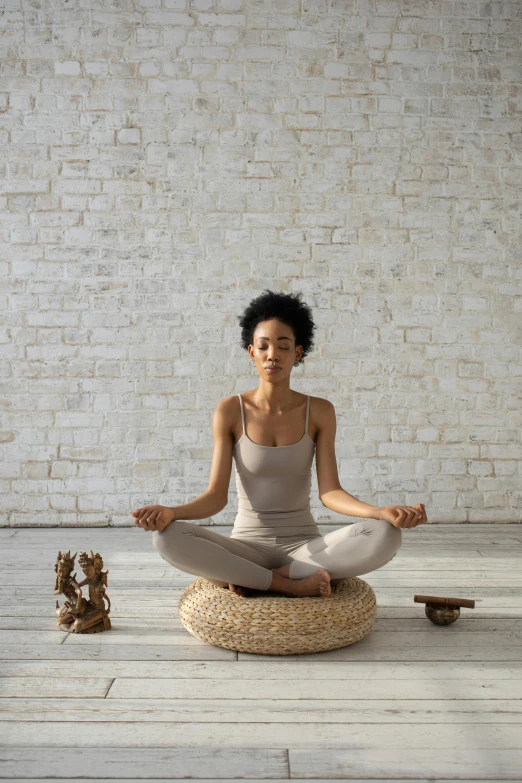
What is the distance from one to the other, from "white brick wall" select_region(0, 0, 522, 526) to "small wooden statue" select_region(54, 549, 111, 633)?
1.94 m

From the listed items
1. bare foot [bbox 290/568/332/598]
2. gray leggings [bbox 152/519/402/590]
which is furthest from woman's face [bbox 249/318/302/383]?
bare foot [bbox 290/568/332/598]

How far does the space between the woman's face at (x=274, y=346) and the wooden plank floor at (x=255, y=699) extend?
3.37ft

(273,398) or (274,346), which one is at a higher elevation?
(274,346)

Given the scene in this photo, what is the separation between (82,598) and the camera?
271 centimetres

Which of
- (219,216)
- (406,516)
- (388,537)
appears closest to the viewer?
(406,516)

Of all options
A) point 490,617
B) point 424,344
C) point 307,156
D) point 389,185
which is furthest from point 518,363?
point 490,617

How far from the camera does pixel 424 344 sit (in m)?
4.72

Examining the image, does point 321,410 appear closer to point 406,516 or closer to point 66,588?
point 406,516

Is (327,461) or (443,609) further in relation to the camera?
(327,461)

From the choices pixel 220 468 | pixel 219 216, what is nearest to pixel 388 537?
pixel 220 468

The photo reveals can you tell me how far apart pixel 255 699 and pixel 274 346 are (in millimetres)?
1261

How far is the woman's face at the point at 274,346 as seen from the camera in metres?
2.81

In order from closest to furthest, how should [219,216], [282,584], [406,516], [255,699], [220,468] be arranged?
[255,699] < [406,516] < [282,584] < [220,468] < [219,216]

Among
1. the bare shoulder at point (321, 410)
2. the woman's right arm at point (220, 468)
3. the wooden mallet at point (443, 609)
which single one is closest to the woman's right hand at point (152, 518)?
the woman's right arm at point (220, 468)
